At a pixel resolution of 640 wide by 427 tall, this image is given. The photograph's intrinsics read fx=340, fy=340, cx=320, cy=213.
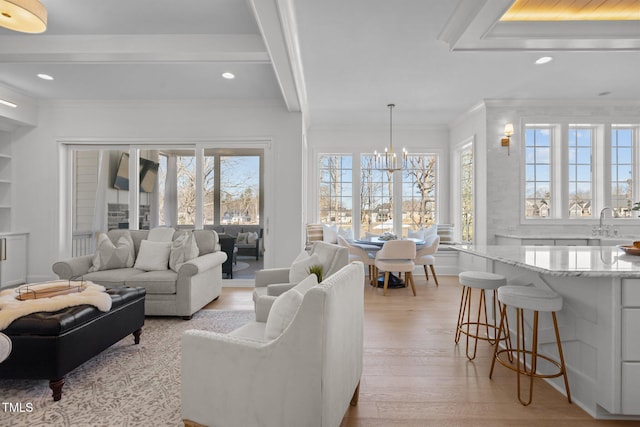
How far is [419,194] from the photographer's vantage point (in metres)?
6.74

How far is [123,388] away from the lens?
2.23 meters

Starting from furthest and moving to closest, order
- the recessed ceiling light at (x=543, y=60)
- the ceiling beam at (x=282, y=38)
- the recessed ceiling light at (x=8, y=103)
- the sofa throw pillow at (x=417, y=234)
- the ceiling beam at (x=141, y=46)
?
the sofa throw pillow at (x=417, y=234), the recessed ceiling light at (x=8, y=103), the recessed ceiling light at (x=543, y=60), the ceiling beam at (x=141, y=46), the ceiling beam at (x=282, y=38)

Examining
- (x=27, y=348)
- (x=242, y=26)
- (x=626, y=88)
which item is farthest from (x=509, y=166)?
(x=27, y=348)

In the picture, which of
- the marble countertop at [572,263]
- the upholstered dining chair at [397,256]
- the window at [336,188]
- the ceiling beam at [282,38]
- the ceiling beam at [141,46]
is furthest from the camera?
the window at [336,188]

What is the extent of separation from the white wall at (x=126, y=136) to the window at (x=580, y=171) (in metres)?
4.30

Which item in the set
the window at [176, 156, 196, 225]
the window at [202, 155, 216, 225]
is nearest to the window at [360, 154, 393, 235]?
the window at [202, 155, 216, 225]

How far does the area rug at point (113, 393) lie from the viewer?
1.91m

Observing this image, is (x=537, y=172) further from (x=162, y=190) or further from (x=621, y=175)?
(x=162, y=190)

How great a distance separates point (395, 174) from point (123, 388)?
5.63 metres

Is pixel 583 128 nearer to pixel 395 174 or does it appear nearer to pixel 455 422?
pixel 395 174

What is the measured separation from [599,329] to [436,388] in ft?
3.32

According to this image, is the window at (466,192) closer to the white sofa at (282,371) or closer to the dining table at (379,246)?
the dining table at (379,246)

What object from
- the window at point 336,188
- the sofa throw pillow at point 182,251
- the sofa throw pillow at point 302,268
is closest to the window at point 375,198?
the window at point 336,188

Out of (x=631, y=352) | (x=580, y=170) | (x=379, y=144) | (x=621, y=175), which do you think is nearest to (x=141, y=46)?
(x=379, y=144)
